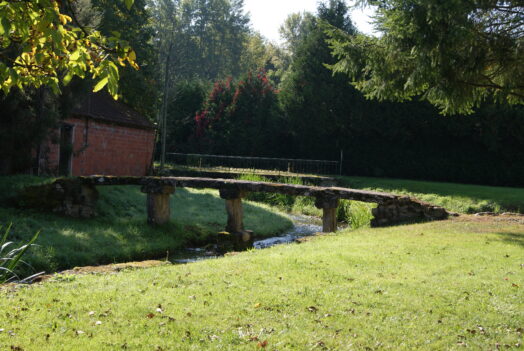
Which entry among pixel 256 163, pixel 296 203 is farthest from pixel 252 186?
pixel 256 163

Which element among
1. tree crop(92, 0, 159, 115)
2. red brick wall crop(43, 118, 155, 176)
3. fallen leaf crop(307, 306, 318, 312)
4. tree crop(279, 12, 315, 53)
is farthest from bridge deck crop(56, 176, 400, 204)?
tree crop(279, 12, 315, 53)

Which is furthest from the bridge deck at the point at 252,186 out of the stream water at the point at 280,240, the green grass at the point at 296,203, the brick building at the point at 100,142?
the green grass at the point at 296,203

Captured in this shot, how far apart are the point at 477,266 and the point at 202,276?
4.41 metres

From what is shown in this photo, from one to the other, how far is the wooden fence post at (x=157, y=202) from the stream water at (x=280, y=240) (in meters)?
1.63

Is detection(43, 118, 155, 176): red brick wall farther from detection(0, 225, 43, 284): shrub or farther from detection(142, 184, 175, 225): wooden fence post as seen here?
detection(0, 225, 43, 284): shrub

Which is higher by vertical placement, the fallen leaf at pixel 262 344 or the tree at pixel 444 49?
the tree at pixel 444 49

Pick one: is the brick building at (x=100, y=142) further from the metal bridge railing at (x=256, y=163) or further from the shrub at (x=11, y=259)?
the shrub at (x=11, y=259)

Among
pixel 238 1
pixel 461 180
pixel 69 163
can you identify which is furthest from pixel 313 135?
pixel 238 1

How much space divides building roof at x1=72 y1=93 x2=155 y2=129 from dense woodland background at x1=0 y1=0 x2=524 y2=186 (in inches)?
52.2

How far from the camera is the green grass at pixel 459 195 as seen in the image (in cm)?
1769

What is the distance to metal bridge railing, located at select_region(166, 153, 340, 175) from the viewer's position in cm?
3070

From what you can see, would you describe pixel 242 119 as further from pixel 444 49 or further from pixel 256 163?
pixel 444 49

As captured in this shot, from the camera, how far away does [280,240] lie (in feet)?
51.5

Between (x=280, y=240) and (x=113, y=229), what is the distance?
16.7 ft
